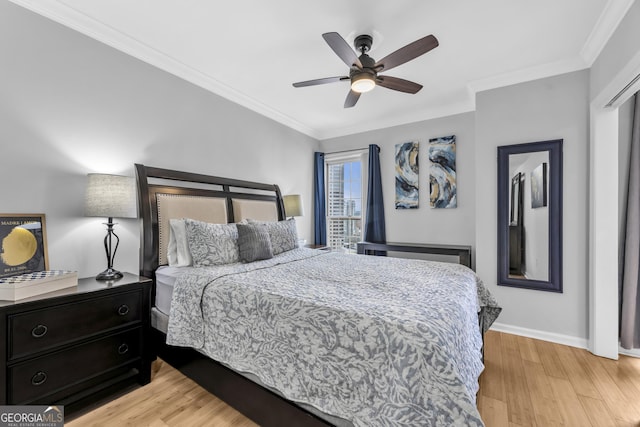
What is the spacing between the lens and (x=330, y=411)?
124 cm

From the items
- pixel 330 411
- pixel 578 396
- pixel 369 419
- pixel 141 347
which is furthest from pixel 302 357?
pixel 578 396

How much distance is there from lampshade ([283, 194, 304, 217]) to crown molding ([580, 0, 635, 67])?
3.35 m

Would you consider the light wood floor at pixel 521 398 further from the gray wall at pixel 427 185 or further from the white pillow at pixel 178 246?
the gray wall at pixel 427 185

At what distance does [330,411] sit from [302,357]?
0.83 feet

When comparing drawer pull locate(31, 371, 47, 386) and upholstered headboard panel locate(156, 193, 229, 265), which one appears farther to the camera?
upholstered headboard panel locate(156, 193, 229, 265)

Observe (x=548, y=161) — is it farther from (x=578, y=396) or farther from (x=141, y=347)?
(x=141, y=347)

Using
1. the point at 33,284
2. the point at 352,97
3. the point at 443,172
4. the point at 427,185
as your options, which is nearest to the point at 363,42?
the point at 352,97

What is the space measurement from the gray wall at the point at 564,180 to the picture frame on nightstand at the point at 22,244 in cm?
399

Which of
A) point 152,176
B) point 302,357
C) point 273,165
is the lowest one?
point 302,357

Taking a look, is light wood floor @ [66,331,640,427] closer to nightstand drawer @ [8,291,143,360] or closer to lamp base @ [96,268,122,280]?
nightstand drawer @ [8,291,143,360]

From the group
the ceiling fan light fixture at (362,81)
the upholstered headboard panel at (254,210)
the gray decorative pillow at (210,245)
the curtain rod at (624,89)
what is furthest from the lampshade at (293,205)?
the curtain rod at (624,89)

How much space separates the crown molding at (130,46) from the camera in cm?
199

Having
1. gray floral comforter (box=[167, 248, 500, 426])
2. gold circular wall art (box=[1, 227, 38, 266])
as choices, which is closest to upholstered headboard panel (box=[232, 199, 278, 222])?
gray floral comforter (box=[167, 248, 500, 426])

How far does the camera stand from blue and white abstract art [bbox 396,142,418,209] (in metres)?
4.09
